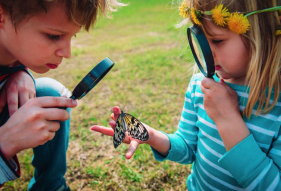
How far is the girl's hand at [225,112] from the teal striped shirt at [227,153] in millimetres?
47

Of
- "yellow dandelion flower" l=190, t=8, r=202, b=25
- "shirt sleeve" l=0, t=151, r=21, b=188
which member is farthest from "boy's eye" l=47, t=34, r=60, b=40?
"yellow dandelion flower" l=190, t=8, r=202, b=25

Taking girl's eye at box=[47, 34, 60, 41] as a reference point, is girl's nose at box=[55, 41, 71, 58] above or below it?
below

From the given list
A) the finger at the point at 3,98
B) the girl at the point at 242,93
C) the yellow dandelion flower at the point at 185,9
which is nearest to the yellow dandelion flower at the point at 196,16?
the girl at the point at 242,93

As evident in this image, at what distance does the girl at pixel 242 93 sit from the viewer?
116 cm

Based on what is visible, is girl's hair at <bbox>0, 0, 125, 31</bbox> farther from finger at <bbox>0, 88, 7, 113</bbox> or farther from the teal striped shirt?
the teal striped shirt

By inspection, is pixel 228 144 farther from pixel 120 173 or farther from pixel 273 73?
pixel 120 173

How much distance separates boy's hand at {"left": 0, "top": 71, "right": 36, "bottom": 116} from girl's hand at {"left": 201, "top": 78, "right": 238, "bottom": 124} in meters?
1.36

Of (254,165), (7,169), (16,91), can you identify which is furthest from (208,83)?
(16,91)

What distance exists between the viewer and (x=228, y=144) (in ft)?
4.09

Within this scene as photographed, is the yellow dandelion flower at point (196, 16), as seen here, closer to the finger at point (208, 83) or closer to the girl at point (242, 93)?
the girl at point (242, 93)

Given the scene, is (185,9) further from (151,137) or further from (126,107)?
(126,107)

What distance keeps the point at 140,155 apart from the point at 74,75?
2659 mm

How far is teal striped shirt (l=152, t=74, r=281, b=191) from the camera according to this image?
1164 millimetres

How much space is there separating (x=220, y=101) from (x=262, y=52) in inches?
14.1
